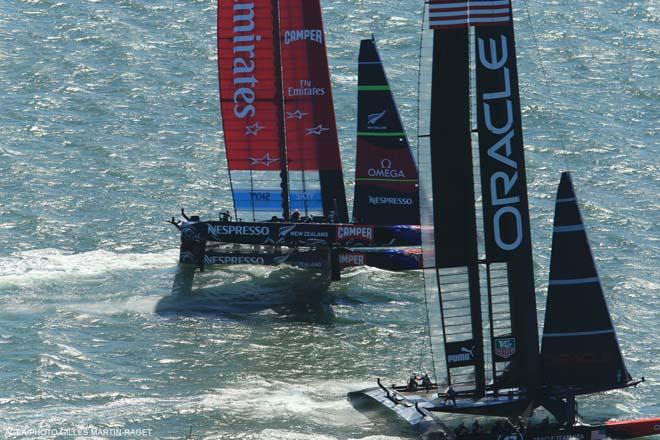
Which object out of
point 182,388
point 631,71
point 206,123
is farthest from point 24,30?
point 182,388

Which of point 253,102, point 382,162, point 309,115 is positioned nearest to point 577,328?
point 382,162

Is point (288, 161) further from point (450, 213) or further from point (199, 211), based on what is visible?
point (450, 213)

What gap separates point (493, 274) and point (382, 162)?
1526 cm

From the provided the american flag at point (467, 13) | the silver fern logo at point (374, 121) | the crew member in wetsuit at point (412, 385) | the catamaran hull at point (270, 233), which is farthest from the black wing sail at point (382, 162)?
the american flag at point (467, 13)

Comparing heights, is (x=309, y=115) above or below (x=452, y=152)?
above

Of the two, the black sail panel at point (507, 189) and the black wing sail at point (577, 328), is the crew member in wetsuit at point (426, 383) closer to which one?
the black sail panel at point (507, 189)

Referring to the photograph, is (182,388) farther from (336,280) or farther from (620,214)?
(620,214)

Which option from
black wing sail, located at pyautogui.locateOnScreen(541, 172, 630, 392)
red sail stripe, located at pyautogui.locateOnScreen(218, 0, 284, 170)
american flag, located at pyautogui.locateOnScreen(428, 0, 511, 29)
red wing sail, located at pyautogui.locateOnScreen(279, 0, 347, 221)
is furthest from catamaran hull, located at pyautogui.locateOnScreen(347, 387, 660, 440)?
red sail stripe, located at pyautogui.locateOnScreen(218, 0, 284, 170)

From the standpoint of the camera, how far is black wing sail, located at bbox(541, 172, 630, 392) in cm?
3244

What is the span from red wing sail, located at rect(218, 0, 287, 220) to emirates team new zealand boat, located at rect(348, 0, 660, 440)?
14.2 metres

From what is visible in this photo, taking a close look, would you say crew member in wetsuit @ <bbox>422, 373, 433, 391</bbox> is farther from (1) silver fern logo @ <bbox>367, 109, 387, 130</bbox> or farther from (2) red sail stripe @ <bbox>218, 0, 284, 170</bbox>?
(1) silver fern logo @ <bbox>367, 109, 387, 130</bbox>

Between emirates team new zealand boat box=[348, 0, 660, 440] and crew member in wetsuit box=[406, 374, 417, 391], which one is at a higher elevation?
emirates team new zealand boat box=[348, 0, 660, 440]

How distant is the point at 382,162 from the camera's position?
4722cm

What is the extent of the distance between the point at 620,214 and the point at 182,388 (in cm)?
1991
